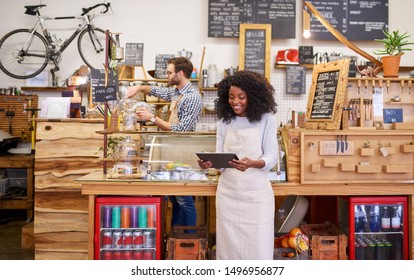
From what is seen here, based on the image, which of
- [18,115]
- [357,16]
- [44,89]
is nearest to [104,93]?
[44,89]

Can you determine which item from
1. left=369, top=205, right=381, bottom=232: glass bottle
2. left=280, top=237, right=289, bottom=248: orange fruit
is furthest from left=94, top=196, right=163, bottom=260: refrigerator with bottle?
left=369, top=205, right=381, bottom=232: glass bottle

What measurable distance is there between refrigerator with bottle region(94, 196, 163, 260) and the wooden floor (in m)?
1.45

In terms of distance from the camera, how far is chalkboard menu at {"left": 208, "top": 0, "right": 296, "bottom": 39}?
622 cm

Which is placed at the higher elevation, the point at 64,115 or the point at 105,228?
the point at 64,115

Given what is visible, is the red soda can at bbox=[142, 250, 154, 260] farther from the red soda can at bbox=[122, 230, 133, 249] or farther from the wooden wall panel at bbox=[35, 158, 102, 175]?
the wooden wall panel at bbox=[35, 158, 102, 175]

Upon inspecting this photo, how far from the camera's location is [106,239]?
9.34 ft

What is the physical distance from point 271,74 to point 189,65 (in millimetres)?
2958

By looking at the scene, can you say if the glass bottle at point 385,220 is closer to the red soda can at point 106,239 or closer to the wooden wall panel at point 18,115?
the red soda can at point 106,239

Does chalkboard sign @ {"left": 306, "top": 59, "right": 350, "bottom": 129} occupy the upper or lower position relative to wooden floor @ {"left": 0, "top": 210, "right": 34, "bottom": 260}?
upper

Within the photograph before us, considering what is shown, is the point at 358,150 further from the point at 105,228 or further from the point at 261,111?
the point at 105,228

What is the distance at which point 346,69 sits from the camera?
290 cm

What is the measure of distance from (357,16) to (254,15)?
1548mm

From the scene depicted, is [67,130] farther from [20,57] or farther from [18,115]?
[20,57]

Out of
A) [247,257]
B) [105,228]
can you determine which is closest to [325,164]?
[247,257]
